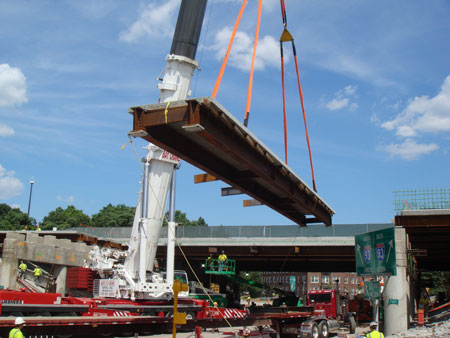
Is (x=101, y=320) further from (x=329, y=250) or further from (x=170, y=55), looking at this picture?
(x=329, y=250)

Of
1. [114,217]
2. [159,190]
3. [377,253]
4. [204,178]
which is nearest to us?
[204,178]

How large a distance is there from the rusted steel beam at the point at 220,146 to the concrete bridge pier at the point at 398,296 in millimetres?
7728

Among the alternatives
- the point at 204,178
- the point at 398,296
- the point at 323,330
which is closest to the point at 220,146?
the point at 204,178

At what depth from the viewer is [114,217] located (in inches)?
4355

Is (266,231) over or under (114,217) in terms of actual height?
under

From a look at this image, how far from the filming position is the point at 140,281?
20.7 metres

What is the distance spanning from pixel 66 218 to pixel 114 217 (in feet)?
48.3

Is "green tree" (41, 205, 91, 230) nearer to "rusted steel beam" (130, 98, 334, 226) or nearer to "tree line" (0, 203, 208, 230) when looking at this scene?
"tree line" (0, 203, 208, 230)

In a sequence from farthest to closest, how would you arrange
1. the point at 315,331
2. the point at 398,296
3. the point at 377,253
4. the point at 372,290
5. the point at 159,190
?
the point at 398,296, the point at 159,190, the point at 377,253, the point at 315,331, the point at 372,290

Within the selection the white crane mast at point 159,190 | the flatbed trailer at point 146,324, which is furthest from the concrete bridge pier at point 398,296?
the white crane mast at point 159,190

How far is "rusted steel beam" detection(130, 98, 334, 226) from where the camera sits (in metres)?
12.1

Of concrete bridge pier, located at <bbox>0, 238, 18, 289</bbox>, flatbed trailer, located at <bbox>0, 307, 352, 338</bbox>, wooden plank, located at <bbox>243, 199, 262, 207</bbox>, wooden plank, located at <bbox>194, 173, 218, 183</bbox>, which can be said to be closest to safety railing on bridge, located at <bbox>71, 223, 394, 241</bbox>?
concrete bridge pier, located at <bbox>0, 238, 18, 289</bbox>

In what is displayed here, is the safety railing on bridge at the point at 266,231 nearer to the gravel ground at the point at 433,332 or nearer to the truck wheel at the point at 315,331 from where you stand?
the gravel ground at the point at 433,332

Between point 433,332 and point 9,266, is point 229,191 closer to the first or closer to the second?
point 433,332
